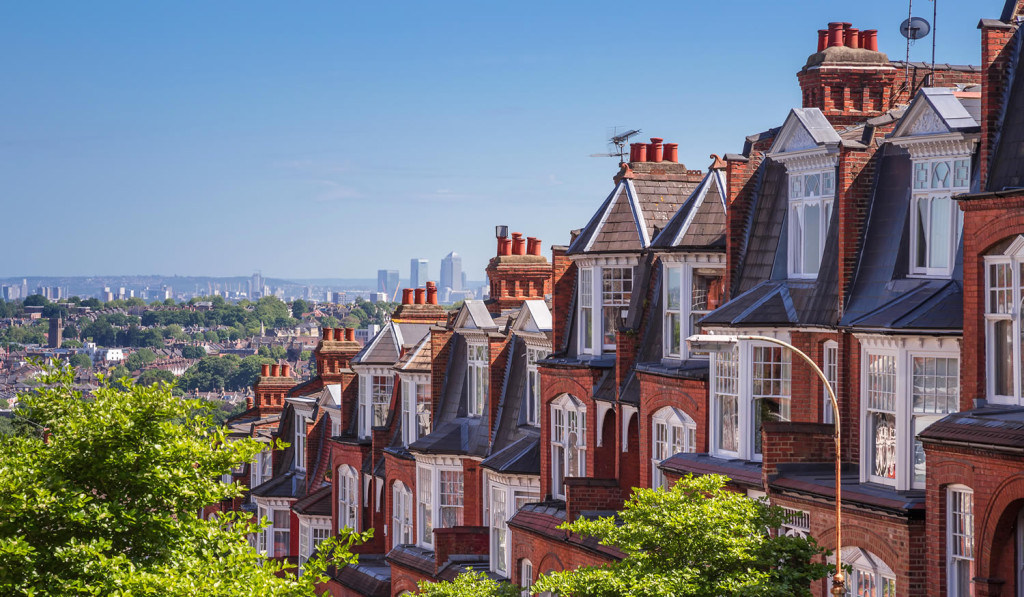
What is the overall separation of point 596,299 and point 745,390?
869 centimetres

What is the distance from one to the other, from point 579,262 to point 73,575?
57.9 feet

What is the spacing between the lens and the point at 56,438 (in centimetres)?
2552

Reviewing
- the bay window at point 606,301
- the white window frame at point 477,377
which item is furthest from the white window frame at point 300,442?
the bay window at point 606,301

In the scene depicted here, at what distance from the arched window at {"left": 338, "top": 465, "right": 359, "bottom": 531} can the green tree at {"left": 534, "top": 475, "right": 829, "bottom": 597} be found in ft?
98.4

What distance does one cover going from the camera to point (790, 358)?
96.9 ft

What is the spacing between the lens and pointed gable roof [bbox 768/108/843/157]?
29.5m

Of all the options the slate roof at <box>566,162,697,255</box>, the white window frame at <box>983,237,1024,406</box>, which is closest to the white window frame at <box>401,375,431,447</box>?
the slate roof at <box>566,162,697,255</box>

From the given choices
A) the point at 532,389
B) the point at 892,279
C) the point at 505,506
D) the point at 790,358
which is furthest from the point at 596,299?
the point at 892,279

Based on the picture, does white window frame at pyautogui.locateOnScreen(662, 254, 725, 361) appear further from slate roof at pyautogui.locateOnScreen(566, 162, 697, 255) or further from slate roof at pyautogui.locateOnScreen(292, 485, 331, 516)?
slate roof at pyautogui.locateOnScreen(292, 485, 331, 516)

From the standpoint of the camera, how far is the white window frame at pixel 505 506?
135ft

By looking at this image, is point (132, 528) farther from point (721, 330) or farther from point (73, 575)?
point (721, 330)

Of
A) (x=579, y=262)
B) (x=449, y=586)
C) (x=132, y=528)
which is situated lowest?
(x=449, y=586)

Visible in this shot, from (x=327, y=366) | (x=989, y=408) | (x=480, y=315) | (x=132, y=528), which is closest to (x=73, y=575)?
(x=132, y=528)

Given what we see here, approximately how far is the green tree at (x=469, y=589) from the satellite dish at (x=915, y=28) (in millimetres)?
15669
